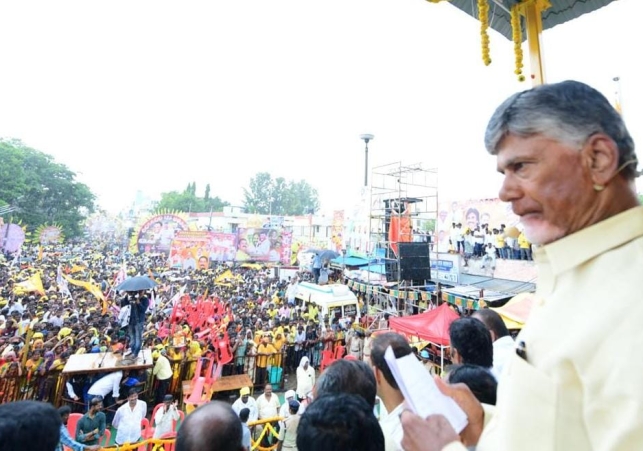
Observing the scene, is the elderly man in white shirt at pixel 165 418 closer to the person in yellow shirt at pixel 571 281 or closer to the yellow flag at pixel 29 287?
the person in yellow shirt at pixel 571 281

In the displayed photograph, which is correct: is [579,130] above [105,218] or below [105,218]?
below

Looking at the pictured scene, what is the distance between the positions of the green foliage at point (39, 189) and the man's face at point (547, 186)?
39174mm

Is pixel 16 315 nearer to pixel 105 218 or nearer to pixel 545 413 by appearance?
pixel 545 413

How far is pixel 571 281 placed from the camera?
0.86 m

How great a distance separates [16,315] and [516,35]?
1405 centimetres

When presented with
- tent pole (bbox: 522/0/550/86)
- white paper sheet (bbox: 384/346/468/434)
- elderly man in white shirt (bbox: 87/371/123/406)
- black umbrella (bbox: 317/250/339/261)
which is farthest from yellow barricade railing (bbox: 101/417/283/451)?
black umbrella (bbox: 317/250/339/261)

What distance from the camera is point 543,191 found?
3.19 feet

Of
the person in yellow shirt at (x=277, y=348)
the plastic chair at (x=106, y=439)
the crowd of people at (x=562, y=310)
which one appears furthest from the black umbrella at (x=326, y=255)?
the crowd of people at (x=562, y=310)

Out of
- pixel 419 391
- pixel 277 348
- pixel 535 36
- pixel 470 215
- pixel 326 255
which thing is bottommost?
pixel 277 348

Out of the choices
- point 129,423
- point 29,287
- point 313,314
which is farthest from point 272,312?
point 29,287

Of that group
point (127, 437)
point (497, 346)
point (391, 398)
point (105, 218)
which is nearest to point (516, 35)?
point (497, 346)

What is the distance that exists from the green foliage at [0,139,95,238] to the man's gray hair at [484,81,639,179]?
129 feet

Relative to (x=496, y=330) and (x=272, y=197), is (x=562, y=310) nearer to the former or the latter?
(x=496, y=330)

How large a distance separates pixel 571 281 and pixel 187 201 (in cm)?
6127
